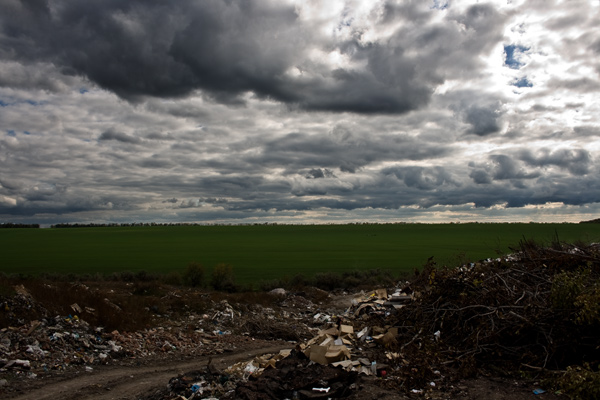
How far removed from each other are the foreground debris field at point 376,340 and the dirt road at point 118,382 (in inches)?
7.3

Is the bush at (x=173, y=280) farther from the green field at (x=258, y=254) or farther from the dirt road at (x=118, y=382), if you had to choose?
the dirt road at (x=118, y=382)

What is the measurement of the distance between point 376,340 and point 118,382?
596 centimetres

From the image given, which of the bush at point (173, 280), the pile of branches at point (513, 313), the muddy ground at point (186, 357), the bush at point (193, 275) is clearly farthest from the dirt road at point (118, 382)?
the bush at point (173, 280)

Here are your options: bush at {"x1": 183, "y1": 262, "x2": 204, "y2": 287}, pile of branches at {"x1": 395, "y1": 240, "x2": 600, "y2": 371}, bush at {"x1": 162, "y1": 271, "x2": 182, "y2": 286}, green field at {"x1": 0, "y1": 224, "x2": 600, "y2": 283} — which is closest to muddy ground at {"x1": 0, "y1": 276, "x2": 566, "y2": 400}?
pile of branches at {"x1": 395, "y1": 240, "x2": 600, "y2": 371}

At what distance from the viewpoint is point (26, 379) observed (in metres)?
8.45

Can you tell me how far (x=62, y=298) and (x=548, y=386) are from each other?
1350 centimetres

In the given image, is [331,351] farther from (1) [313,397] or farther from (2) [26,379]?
(2) [26,379]

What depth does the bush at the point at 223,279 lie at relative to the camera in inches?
1073

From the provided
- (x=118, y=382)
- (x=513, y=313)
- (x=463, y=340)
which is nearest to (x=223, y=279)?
(x=118, y=382)

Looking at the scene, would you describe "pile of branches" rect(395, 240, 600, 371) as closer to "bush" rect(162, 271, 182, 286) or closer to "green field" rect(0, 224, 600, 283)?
"green field" rect(0, 224, 600, 283)

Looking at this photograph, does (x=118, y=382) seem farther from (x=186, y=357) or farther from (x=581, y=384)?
(x=581, y=384)

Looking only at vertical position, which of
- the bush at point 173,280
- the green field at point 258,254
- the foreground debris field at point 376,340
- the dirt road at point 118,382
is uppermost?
the foreground debris field at point 376,340

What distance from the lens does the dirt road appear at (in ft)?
25.5

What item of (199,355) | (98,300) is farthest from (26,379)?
(98,300)
